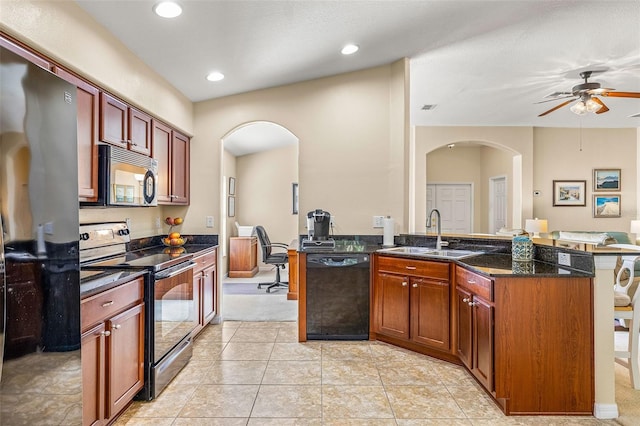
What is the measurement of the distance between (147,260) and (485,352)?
241cm

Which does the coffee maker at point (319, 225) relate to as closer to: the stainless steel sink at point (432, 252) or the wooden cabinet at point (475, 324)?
the stainless steel sink at point (432, 252)

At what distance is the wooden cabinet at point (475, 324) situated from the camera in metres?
2.31

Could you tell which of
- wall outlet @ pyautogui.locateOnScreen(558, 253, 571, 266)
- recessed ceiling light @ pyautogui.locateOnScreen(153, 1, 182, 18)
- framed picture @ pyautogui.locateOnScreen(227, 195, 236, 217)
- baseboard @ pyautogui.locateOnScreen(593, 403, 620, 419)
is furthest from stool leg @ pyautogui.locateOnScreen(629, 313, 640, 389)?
framed picture @ pyautogui.locateOnScreen(227, 195, 236, 217)

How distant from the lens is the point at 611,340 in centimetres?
215

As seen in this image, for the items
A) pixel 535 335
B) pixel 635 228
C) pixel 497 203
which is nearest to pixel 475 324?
pixel 535 335

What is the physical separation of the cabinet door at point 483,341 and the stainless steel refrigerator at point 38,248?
2221 millimetres

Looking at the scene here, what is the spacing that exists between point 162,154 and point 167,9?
1.48m

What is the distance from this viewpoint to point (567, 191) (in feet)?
22.2

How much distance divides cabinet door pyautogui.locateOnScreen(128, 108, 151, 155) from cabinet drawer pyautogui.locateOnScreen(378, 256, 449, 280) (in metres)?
2.31

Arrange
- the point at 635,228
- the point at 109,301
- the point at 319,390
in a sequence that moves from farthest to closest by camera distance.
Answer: the point at 635,228 → the point at 319,390 → the point at 109,301

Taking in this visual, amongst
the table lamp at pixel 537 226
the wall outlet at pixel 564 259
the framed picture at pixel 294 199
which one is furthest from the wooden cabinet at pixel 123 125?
the table lamp at pixel 537 226

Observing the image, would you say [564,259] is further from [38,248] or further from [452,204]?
[452,204]

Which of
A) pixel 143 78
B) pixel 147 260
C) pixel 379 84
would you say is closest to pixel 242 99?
pixel 143 78

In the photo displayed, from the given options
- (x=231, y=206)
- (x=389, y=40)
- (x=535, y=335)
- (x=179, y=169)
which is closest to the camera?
(x=535, y=335)
